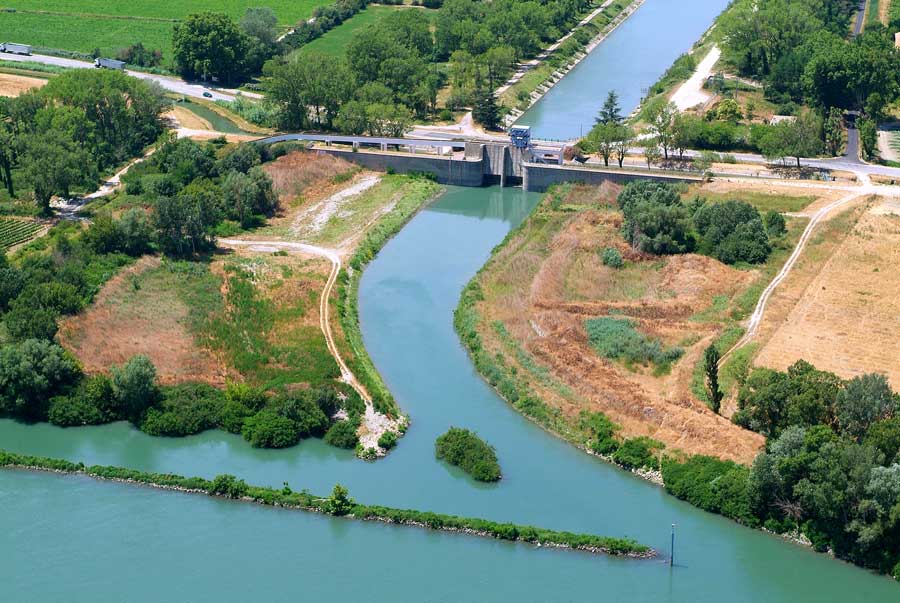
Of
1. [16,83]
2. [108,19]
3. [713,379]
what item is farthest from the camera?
[108,19]

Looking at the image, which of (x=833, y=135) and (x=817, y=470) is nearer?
(x=817, y=470)

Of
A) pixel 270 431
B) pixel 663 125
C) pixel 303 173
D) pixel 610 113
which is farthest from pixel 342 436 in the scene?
pixel 610 113

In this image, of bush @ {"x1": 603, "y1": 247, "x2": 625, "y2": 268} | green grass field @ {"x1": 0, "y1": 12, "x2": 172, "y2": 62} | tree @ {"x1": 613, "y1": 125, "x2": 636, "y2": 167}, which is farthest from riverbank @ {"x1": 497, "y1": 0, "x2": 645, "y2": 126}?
green grass field @ {"x1": 0, "y1": 12, "x2": 172, "y2": 62}

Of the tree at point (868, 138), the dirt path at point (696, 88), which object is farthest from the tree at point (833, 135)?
the dirt path at point (696, 88)

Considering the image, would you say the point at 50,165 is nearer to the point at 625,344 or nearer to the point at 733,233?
the point at 625,344

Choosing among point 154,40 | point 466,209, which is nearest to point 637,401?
point 466,209

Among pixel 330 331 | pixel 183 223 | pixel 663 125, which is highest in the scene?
pixel 663 125

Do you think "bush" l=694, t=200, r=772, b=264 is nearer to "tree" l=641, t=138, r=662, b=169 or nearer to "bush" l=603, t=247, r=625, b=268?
"bush" l=603, t=247, r=625, b=268
